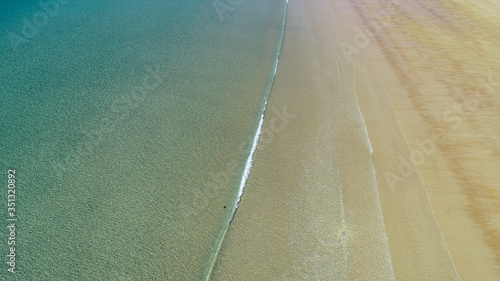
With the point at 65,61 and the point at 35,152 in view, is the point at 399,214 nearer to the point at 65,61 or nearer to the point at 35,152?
the point at 35,152

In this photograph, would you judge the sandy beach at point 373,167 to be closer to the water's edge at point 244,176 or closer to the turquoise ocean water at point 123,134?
the water's edge at point 244,176

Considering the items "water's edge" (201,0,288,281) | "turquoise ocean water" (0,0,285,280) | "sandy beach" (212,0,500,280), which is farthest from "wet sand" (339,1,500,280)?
"turquoise ocean water" (0,0,285,280)

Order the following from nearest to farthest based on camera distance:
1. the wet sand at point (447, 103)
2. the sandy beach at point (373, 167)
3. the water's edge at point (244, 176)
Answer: the water's edge at point (244, 176)
the sandy beach at point (373, 167)
the wet sand at point (447, 103)

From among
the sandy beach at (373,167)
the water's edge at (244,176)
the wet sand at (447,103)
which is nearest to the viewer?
the water's edge at (244,176)

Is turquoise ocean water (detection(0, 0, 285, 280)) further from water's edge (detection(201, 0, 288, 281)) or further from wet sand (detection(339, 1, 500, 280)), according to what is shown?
wet sand (detection(339, 1, 500, 280))

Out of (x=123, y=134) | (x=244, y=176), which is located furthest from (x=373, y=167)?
(x=123, y=134)

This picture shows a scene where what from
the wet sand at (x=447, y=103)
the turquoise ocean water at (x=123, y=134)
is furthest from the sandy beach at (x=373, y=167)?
the turquoise ocean water at (x=123, y=134)

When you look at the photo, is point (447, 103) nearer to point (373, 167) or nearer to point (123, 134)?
point (373, 167)
